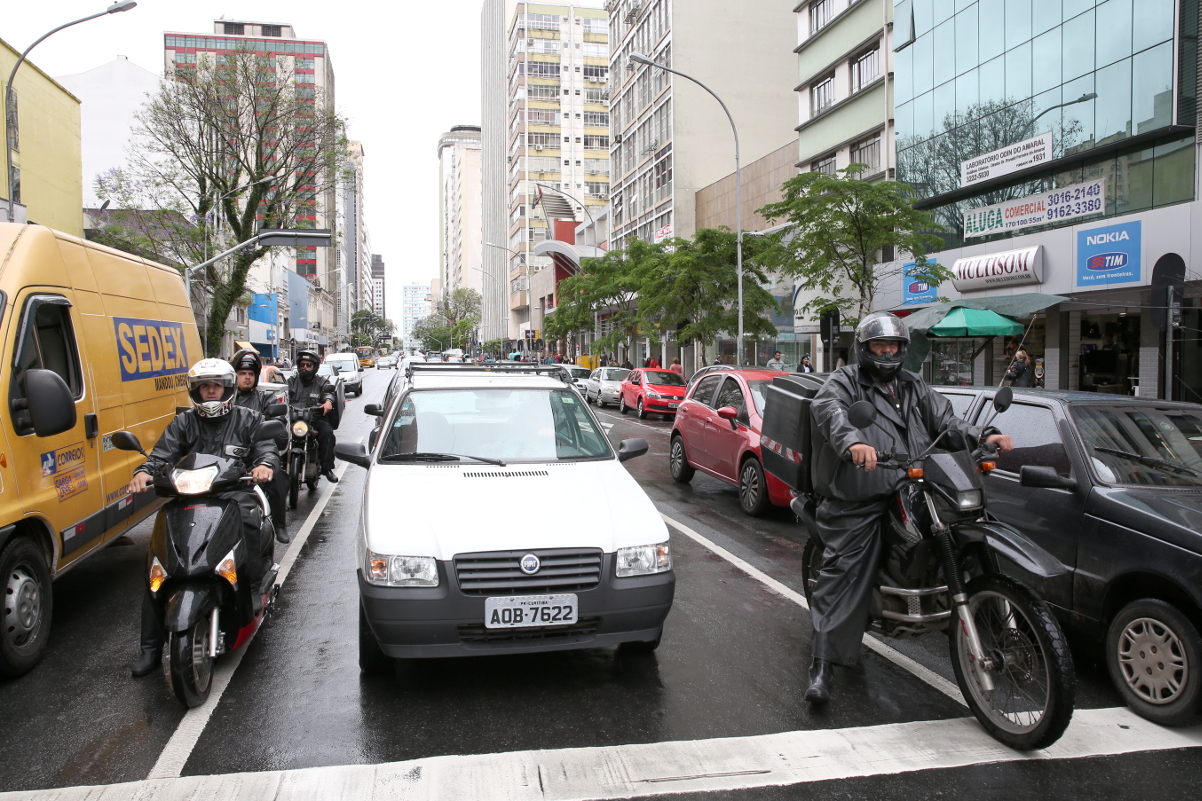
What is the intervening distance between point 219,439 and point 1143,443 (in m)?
5.31

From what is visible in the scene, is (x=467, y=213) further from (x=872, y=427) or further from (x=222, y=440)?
(x=872, y=427)

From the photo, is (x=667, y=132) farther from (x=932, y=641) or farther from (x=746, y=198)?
(x=932, y=641)

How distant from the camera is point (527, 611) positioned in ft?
12.8

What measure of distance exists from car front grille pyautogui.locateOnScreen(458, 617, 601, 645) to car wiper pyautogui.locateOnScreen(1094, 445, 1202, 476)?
10.0 feet

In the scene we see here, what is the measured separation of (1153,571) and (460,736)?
3.29m

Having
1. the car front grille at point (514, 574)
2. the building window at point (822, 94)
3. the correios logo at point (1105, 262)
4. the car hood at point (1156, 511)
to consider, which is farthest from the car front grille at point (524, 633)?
the building window at point (822, 94)

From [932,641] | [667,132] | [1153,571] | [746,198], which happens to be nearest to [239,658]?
[932,641]

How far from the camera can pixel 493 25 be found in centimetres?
12225

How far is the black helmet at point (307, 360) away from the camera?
9.62 metres

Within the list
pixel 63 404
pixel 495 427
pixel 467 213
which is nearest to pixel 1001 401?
pixel 495 427

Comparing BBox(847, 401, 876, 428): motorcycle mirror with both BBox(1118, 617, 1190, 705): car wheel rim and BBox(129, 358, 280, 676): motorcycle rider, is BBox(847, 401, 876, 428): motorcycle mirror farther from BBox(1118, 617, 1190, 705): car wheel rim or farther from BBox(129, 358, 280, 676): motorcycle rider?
BBox(129, 358, 280, 676): motorcycle rider

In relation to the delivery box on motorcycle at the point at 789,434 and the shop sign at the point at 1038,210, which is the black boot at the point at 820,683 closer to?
the delivery box on motorcycle at the point at 789,434

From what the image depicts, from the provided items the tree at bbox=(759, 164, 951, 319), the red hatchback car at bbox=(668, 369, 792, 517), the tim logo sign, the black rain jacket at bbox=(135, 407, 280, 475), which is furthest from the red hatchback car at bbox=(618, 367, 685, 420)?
the black rain jacket at bbox=(135, 407, 280, 475)

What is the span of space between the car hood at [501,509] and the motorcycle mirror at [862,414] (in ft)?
3.99
